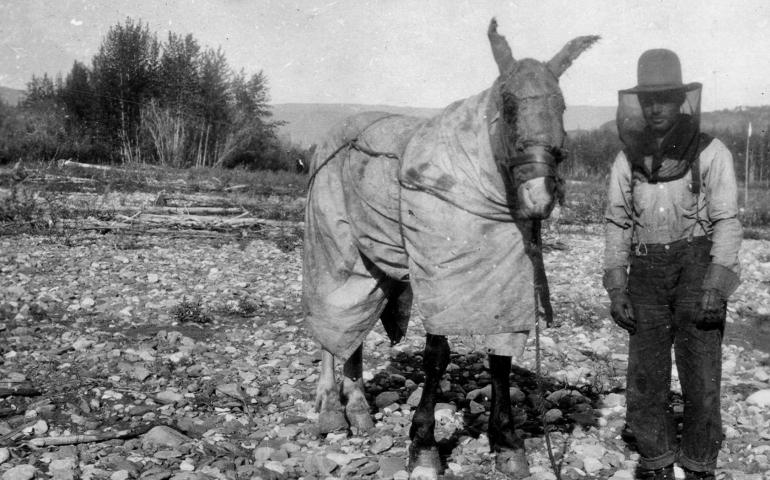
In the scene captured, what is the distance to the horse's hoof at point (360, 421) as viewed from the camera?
4836mm

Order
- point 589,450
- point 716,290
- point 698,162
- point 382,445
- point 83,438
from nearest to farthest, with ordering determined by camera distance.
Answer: point 716,290 → point 698,162 → point 83,438 → point 589,450 → point 382,445

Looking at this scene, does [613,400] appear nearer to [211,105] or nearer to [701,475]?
[701,475]

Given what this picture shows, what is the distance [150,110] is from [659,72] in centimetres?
4229

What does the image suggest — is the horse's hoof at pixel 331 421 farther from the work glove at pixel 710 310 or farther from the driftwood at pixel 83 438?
the work glove at pixel 710 310

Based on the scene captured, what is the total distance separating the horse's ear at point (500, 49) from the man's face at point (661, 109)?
2.37 ft

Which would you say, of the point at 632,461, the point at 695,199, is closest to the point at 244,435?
the point at 632,461

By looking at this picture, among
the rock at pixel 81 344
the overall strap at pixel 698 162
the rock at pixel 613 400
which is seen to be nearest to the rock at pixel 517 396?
the rock at pixel 613 400

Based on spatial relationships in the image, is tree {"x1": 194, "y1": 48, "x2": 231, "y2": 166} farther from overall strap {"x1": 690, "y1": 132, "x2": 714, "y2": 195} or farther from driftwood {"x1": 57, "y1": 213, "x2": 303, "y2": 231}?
overall strap {"x1": 690, "y1": 132, "x2": 714, "y2": 195}

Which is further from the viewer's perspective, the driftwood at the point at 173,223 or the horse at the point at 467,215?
the driftwood at the point at 173,223

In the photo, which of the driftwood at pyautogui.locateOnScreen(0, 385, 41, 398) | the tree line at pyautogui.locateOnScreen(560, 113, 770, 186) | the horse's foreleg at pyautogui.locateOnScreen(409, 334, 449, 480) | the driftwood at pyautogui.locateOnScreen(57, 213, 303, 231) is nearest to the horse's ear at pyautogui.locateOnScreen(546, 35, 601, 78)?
the horse's foreleg at pyautogui.locateOnScreen(409, 334, 449, 480)

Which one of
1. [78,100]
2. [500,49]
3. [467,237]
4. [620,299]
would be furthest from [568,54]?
[78,100]

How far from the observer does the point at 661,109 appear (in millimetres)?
3473

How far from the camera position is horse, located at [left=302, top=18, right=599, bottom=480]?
10.9 feet

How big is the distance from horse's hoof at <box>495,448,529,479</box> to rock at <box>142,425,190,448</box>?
2.03 meters
